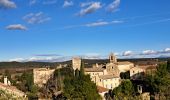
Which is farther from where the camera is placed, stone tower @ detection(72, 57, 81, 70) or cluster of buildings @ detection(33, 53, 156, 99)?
stone tower @ detection(72, 57, 81, 70)

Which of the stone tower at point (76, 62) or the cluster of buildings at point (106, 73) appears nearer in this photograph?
the cluster of buildings at point (106, 73)

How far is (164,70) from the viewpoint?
48.9 meters

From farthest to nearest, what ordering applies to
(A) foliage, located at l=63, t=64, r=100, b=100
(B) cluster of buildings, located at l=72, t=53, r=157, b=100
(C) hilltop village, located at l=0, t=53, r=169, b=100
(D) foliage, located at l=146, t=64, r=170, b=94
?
(B) cluster of buildings, located at l=72, t=53, r=157, b=100
(C) hilltop village, located at l=0, t=53, r=169, b=100
(D) foliage, located at l=146, t=64, r=170, b=94
(A) foliage, located at l=63, t=64, r=100, b=100

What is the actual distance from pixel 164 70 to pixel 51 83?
103 ft

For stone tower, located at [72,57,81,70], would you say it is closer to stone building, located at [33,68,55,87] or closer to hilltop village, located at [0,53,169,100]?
hilltop village, located at [0,53,169,100]

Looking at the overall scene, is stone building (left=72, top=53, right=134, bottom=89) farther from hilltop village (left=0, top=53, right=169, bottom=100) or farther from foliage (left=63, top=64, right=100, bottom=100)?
foliage (left=63, top=64, right=100, bottom=100)

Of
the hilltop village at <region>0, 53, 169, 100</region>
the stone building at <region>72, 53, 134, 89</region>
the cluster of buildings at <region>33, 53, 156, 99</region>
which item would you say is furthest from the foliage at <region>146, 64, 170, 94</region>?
the stone building at <region>72, 53, 134, 89</region>

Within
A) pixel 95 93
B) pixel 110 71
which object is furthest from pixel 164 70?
pixel 110 71

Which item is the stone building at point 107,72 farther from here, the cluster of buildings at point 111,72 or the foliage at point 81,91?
the foliage at point 81,91

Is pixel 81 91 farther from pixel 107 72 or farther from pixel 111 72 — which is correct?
pixel 107 72

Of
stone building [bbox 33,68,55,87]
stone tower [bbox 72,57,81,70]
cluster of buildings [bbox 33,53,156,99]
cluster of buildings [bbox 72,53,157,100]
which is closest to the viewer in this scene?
cluster of buildings [bbox 72,53,157,100]

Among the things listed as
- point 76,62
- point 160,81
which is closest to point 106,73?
point 76,62

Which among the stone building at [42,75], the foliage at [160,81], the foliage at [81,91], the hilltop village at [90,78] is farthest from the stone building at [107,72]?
the foliage at [81,91]

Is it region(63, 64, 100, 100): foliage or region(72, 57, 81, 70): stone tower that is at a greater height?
region(72, 57, 81, 70): stone tower
